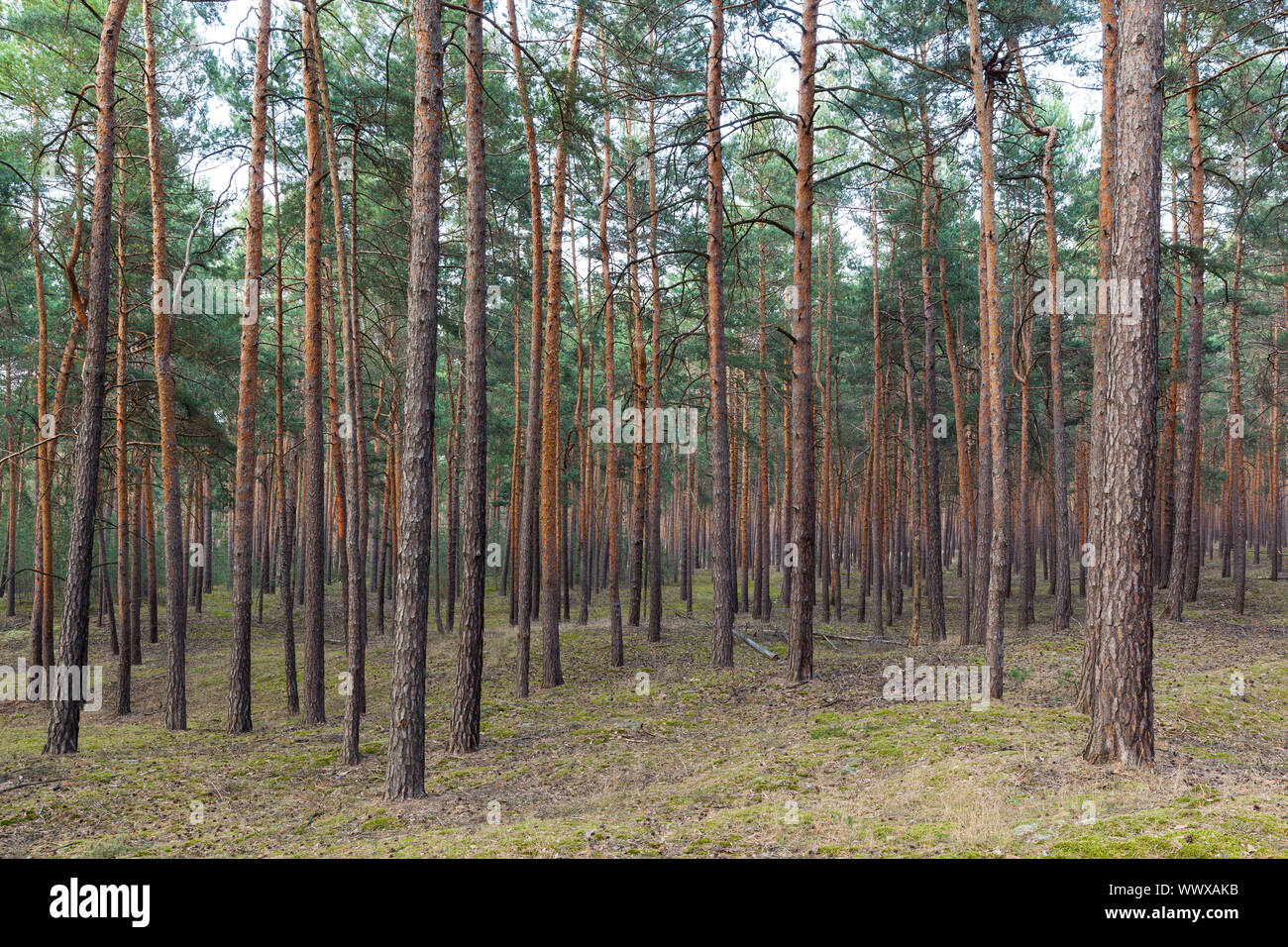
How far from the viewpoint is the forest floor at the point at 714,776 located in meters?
5.29

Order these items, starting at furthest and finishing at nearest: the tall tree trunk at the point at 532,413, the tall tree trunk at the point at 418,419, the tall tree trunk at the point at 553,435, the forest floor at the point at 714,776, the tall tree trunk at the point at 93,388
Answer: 1. the tall tree trunk at the point at 553,435
2. the tall tree trunk at the point at 532,413
3. the tall tree trunk at the point at 93,388
4. the tall tree trunk at the point at 418,419
5. the forest floor at the point at 714,776

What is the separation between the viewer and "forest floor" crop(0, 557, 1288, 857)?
529cm

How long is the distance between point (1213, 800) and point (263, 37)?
45.2 ft

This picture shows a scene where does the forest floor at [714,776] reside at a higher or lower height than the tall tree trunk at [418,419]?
lower

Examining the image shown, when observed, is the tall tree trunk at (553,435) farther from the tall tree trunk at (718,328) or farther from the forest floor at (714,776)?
the tall tree trunk at (718,328)

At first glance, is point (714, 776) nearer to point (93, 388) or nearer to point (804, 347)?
point (804, 347)

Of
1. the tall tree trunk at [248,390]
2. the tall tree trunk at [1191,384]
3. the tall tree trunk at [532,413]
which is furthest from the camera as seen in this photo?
the tall tree trunk at [1191,384]

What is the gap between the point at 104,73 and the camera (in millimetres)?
9195

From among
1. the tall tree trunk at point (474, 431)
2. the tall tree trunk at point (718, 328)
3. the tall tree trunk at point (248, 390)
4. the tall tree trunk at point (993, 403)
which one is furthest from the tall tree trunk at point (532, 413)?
the tall tree trunk at point (993, 403)

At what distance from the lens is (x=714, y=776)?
734 centimetres

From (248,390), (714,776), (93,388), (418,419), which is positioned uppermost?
(248,390)

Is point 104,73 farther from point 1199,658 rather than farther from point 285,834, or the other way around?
point 1199,658

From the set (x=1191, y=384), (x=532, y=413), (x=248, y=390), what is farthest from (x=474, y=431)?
(x=1191, y=384)
